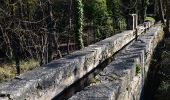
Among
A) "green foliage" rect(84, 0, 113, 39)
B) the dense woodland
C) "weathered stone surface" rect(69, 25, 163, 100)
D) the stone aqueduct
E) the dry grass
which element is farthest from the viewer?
"green foliage" rect(84, 0, 113, 39)

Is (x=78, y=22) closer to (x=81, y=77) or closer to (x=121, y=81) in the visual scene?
(x=81, y=77)

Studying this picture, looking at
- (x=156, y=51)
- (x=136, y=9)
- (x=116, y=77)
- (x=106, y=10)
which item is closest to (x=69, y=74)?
(x=116, y=77)

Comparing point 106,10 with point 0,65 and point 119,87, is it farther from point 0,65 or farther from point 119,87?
point 119,87

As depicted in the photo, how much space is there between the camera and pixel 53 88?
6.30 meters

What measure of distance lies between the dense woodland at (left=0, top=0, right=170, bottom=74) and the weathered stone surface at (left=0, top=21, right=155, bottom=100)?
3.93 m

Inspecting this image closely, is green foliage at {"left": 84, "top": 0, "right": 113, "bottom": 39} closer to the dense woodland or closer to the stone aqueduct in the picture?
the dense woodland

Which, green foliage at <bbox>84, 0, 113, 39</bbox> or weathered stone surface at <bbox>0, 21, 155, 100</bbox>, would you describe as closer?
weathered stone surface at <bbox>0, 21, 155, 100</bbox>

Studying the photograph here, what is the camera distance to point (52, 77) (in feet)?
20.4

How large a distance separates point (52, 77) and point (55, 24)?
1052cm

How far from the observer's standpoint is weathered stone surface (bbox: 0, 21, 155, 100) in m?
5.49

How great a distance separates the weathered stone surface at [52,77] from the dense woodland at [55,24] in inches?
155

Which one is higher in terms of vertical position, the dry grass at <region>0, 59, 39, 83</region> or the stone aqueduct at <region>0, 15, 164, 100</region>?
the stone aqueduct at <region>0, 15, 164, 100</region>

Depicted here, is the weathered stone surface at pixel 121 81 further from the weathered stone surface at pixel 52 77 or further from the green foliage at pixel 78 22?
the green foliage at pixel 78 22

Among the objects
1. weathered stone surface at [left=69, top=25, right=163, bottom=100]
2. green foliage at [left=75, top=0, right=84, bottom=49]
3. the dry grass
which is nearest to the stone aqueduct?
weathered stone surface at [left=69, top=25, right=163, bottom=100]
